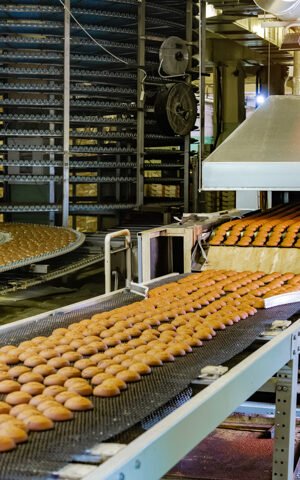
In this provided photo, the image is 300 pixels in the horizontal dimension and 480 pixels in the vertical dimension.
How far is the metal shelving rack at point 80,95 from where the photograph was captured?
27.7 ft

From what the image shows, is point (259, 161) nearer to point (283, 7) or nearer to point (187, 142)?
point (283, 7)

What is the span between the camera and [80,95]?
916 cm

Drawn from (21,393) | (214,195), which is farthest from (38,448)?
(214,195)

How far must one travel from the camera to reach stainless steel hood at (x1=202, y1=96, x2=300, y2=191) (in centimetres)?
481

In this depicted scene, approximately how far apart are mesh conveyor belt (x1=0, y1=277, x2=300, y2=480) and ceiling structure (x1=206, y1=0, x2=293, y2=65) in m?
6.22

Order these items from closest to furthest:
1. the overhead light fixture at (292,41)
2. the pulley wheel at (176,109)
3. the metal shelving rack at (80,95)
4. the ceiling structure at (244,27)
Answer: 1. the overhead light fixture at (292,41)
2. the metal shelving rack at (80,95)
3. the pulley wheel at (176,109)
4. the ceiling structure at (244,27)

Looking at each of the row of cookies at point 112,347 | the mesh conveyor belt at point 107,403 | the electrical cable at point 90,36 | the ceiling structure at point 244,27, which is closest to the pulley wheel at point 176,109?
the electrical cable at point 90,36

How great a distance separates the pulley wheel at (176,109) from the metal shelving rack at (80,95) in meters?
0.23

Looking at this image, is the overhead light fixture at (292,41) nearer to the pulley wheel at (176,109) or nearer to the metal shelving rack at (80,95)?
the pulley wheel at (176,109)

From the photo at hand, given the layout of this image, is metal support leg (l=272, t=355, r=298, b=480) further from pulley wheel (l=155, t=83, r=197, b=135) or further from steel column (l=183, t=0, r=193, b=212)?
steel column (l=183, t=0, r=193, b=212)

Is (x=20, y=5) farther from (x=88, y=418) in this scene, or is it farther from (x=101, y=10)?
(x=88, y=418)

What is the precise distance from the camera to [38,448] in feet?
5.54

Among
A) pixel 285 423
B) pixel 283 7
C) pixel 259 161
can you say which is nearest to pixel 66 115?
pixel 283 7

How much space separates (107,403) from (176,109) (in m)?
7.31
